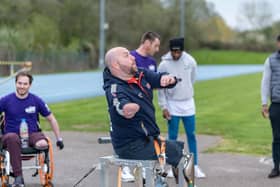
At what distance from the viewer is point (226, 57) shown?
81.0 metres

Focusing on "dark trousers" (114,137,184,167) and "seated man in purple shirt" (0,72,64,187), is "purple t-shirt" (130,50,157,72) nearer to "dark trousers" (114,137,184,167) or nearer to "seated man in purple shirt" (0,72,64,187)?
"seated man in purple shirt" (0,72,64,187)

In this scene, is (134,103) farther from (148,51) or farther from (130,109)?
(148,51)

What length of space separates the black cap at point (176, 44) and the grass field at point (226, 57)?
67764 millimetres

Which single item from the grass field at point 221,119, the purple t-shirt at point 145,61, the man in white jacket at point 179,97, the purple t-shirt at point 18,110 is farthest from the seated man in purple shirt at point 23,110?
the grass field at point 221,119

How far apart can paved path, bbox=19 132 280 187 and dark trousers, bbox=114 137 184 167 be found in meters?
2.27

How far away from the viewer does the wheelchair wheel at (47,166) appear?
727 centimetres

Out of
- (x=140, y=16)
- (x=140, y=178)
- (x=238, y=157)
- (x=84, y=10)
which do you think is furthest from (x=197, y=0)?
(x=140, y=178)

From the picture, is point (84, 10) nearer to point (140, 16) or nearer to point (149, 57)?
point (140, 16)

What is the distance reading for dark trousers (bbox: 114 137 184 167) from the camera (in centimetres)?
523

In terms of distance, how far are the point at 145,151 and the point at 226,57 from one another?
76707 millimetres

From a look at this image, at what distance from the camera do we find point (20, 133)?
7371mm

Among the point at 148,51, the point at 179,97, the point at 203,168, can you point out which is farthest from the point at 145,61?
the point at 203,168

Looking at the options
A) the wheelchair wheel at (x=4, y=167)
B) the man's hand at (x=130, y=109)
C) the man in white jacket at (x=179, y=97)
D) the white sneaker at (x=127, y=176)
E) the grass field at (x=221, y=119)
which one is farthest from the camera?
the grass field at (x=221, y=119)

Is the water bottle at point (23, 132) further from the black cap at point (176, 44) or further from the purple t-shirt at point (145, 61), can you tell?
the black cap at point (176, 44)
